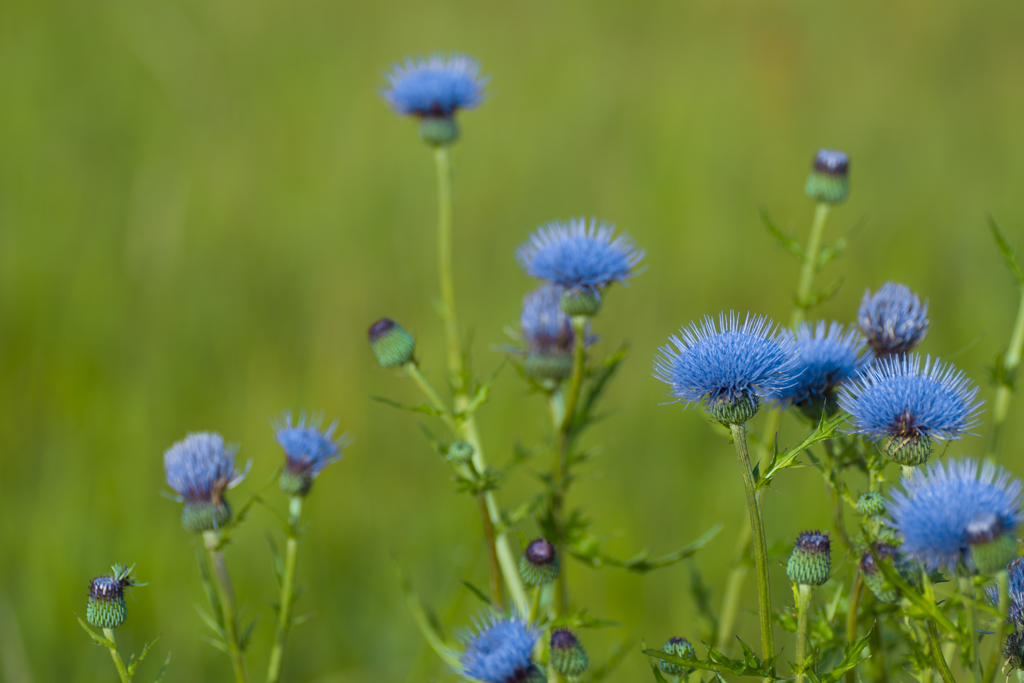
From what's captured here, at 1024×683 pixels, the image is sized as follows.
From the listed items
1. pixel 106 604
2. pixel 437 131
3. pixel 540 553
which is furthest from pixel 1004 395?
pixel 106 604

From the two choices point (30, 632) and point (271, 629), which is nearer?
point (30, 632)

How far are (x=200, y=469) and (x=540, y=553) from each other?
1.04 metres

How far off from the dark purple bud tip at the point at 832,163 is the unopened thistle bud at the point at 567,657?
207cm

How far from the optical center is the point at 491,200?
7379mm

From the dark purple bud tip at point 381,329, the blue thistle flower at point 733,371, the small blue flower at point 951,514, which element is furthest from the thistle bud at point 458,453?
the small blue flower at point 951,514

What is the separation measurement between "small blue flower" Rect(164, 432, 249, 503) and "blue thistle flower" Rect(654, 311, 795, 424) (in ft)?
4.34

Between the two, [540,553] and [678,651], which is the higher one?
[540,553]

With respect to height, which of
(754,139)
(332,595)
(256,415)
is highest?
(754,139)

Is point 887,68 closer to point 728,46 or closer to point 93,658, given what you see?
point 728,46

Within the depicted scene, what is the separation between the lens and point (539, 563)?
219cm

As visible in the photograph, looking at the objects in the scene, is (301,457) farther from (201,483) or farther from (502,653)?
(502,653)

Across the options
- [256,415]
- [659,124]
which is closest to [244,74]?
[659,124]

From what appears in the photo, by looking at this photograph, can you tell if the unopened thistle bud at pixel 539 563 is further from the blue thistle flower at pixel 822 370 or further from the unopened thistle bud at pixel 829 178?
the unopened thistle bud at pixel 829 178

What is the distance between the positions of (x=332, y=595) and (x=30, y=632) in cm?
139
